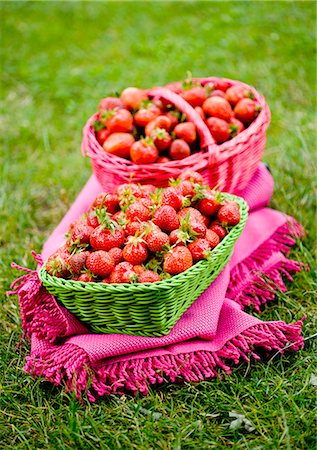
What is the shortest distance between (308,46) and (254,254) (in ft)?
9.70

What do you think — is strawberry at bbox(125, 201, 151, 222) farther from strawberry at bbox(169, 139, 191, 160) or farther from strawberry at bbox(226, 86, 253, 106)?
strawberry at bbox(226, 86, 253, 106)

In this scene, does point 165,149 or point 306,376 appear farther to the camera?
point 165,149

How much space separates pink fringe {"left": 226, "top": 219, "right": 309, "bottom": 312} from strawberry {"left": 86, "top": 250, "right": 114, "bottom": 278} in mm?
693

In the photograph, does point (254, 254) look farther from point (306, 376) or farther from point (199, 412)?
point (199, 412)

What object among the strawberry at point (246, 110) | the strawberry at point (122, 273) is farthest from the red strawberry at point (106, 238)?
the strawberry at point (246, 110)

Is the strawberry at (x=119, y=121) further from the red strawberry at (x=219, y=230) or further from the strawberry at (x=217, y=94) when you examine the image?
the red strawberry at (x=219, y=230)

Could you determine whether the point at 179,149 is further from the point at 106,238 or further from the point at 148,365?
the point at 148,365

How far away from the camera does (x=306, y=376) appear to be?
210 centimetres

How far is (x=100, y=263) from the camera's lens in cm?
207

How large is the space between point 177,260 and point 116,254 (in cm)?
24

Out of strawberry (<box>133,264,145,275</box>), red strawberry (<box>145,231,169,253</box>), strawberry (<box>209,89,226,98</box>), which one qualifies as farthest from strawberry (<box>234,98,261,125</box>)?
strawberry (<box>133,264,145,275</box>)

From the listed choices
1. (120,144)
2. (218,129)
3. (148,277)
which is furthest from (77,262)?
(218,129)

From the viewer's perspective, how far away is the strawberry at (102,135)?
9.34ft

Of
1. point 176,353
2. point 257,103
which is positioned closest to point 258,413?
point 176,353
